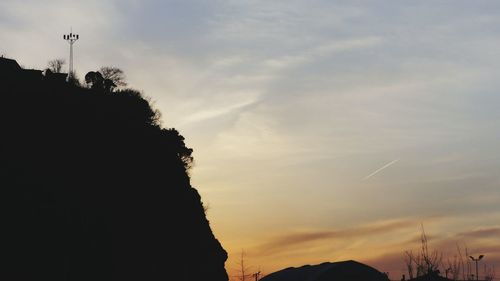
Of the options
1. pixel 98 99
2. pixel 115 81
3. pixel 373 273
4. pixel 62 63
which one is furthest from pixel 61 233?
pixel 373 273

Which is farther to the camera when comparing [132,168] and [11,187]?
[132,168]

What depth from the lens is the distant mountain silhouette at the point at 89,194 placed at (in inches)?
2406

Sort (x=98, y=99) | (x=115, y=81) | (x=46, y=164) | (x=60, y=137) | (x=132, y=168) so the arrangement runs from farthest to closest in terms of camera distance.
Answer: (x=115, y=81) < (x=98, y=99) < (x=132, y=168) < (x=60, y=137) < (x=46, y=164)

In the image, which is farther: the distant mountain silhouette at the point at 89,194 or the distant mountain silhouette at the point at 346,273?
the distant mountain silhouette at the point at 346,273

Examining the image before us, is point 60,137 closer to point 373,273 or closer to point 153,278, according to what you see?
point 153,278

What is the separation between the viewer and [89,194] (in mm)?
68938

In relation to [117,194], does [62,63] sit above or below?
above

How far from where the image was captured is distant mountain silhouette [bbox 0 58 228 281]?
61.1 m

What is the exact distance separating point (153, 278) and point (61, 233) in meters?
14.1

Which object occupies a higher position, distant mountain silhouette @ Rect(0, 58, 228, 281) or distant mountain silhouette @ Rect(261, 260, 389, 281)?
distant mountain silhouette @ Rect(0, 58, 228, 281)

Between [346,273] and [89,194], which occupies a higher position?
[89,194]

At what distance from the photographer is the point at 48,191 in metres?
63.9

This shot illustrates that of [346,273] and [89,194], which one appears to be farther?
[346,273]

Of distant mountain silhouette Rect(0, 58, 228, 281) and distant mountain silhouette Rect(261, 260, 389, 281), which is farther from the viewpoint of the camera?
distant mountain silhouette Rect(261, 260, 389, 281)
